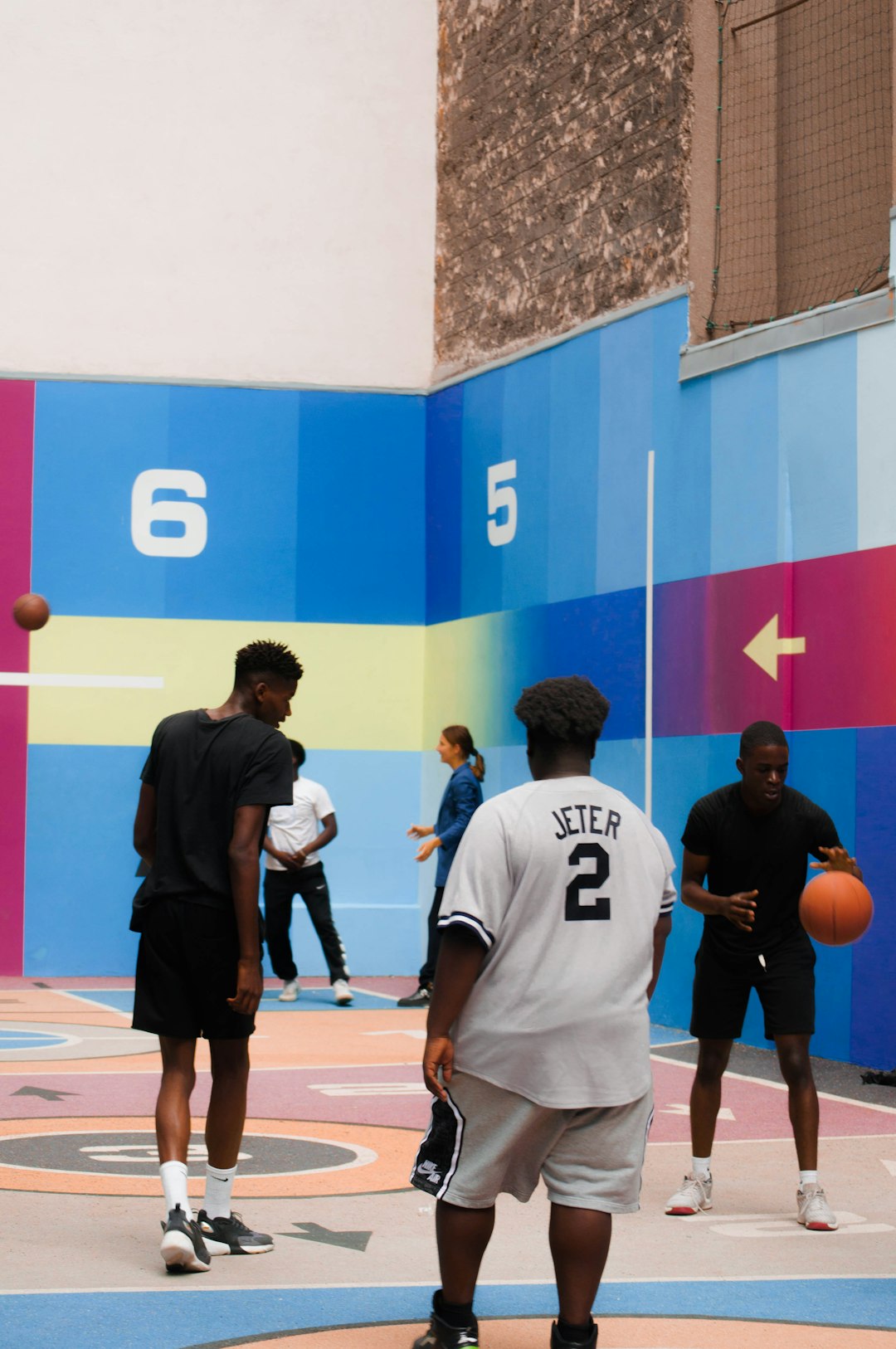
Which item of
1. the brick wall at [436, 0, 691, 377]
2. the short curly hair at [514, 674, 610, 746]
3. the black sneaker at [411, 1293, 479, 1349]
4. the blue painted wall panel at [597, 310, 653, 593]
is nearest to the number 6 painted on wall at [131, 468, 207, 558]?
the brick wall at [436, 0, 691, 377]

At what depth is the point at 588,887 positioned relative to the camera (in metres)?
4.51

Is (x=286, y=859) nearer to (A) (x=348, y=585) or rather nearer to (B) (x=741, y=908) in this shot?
(A) (x=348, y=585)

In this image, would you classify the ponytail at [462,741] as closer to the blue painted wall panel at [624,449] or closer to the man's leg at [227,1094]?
the blue painted wall panel at [624,449]

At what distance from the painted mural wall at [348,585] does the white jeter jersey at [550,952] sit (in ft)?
26.9

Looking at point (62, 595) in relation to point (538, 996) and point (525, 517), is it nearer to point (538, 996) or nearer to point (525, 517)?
point (525, 517)

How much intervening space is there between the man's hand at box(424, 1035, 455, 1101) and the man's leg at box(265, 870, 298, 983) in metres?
9.42

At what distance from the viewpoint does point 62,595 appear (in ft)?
52.7

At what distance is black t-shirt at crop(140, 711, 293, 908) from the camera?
19.3 ft

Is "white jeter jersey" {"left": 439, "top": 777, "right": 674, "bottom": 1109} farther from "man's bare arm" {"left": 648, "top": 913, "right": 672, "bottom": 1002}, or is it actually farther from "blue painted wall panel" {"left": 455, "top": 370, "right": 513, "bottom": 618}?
"blue painted wall panel" {"left": 455, "top": 370, "right": 513, "bottom": 618}

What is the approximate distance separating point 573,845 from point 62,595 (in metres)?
12.2

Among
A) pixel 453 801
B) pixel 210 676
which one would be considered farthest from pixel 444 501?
pixel 453 801

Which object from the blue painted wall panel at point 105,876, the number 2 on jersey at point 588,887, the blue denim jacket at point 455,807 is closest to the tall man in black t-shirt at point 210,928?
the number 2 on jersey at point 588,887

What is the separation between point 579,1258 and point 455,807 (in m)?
8.68

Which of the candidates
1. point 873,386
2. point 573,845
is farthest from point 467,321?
point 573,845
